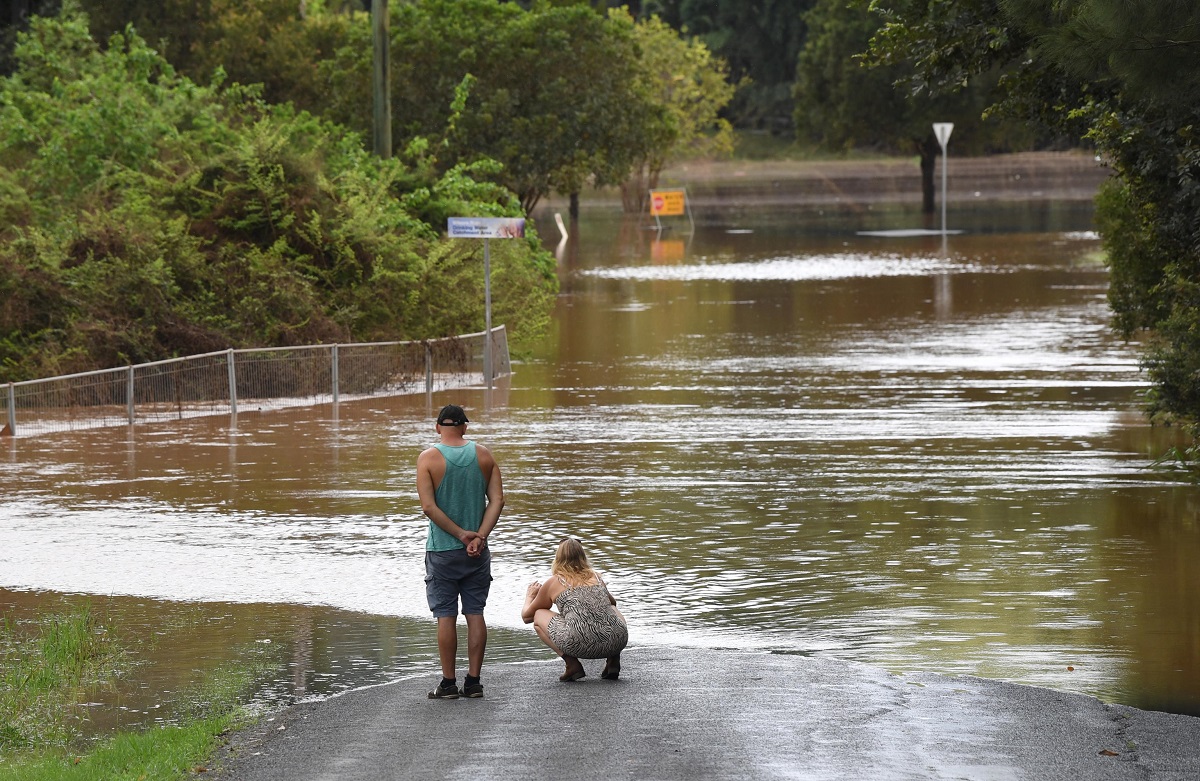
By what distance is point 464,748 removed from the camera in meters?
7.70

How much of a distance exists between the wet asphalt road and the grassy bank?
0.82 feet

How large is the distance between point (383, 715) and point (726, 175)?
9403 centimetres

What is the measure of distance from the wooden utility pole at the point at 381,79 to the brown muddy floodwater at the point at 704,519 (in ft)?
19.6

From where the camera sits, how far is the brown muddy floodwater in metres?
10.4

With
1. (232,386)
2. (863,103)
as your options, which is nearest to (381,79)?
(232,386)

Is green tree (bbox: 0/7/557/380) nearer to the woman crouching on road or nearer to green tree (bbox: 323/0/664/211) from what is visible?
green tree (bbox: 323/0/664/211)

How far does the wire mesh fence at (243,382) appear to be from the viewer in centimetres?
2061

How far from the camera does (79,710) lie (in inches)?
357

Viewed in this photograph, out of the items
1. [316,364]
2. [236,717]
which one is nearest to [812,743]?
[236,717]

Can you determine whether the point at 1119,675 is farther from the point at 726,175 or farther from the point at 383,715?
the point at 726,175

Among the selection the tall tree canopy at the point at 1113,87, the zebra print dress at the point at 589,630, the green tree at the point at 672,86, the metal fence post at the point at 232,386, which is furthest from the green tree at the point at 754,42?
the zebra print dress at the point at 589,630

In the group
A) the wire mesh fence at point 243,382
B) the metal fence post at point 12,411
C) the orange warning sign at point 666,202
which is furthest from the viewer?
the orange warning sign at point 666,202

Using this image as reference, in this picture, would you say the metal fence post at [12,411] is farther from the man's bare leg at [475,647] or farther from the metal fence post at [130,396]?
the man's bare leg at [475,647]

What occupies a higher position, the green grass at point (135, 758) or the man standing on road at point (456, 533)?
the man standing on road at point (456, 533)
